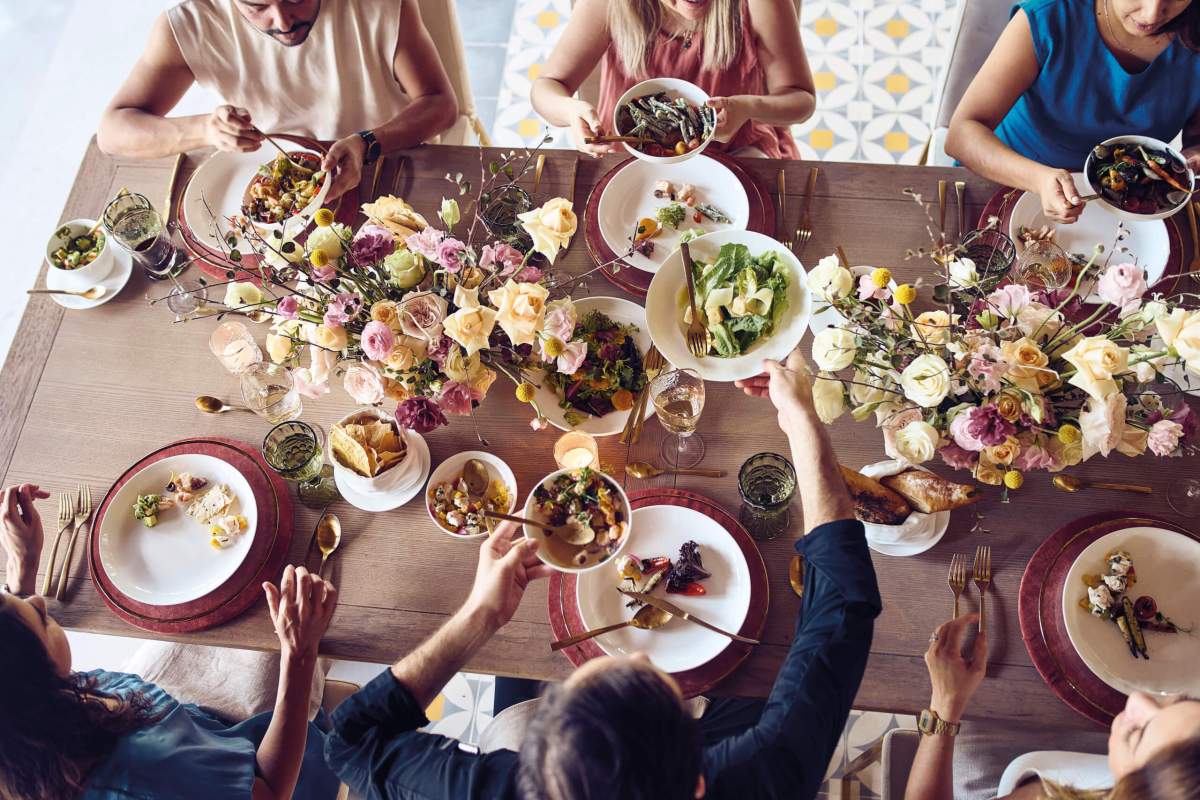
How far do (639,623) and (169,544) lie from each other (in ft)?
3.38

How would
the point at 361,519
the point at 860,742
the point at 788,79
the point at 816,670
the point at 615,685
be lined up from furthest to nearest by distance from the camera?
the point at 860,742 < the point at 788,79 < the point at 361,519 < the point at 816,670 < the point at 615,685

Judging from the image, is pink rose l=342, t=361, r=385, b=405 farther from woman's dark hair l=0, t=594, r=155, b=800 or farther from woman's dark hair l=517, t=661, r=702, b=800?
woman's dark hair l=0, t=594, r=155, b=800

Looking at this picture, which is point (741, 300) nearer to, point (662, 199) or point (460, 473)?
point (662, 199)

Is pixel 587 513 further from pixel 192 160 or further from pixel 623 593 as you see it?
pixel 192 160

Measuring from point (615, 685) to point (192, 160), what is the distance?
1.81m

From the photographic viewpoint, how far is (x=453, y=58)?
2557mm

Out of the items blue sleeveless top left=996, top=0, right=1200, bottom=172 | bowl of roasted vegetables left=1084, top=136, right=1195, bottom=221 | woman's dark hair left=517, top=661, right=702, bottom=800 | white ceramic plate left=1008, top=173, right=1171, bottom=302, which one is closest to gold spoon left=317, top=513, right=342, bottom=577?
woman's dark hair left=517, top=661, right=702, bottom=800

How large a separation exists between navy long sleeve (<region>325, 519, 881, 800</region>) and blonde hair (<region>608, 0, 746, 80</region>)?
1504 millimetres

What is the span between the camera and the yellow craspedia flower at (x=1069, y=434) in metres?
1.23

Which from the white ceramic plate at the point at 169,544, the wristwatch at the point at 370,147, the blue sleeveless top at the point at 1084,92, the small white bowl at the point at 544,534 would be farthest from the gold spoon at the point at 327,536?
the blue sleeveless top at the point at 1084,92

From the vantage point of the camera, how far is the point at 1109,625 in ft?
4.71

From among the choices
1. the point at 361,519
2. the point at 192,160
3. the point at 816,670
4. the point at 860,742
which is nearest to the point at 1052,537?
the point at 816,670

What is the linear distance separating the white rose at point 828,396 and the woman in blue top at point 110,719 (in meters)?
1.04

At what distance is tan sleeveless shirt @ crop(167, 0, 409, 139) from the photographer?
7.02 feet
